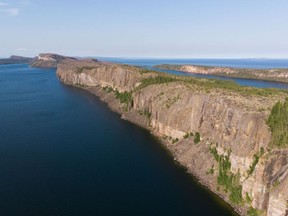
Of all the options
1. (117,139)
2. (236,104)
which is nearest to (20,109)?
(117,139)

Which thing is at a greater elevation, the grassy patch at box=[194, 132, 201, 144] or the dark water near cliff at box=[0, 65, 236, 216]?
the grassy patch at box=[194, 132, 201, 144]

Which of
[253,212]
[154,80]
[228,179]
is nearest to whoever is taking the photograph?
[253,212]

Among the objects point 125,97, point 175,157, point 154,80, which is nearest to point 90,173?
point 175,157

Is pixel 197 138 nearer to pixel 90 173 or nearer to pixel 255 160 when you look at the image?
pixel 255 160

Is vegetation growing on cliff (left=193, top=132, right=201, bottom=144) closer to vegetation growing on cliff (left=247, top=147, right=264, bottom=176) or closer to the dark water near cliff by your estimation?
the dark water near cliff

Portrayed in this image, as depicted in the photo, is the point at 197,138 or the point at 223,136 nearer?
the point at 223,136

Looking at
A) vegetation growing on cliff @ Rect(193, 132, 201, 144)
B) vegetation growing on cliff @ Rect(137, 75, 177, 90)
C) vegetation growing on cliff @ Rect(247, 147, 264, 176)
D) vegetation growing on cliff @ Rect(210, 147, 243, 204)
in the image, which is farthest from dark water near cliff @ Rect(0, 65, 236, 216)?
vegetation growing on cliff @ Rect(137, 75, 177, 90)
